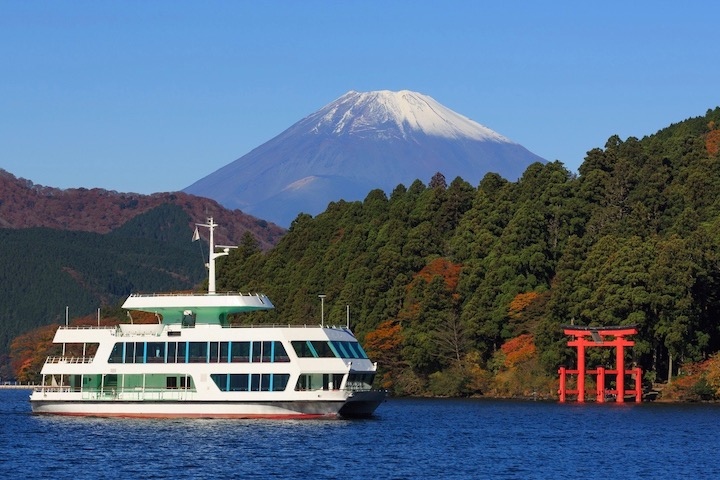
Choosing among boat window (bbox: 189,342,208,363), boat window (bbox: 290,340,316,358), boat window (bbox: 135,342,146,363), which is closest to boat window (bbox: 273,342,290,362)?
boat window (bbox: 290,340,316,358)

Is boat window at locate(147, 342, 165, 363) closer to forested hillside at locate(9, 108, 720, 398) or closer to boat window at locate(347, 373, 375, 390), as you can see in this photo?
boat window at locate(347, 373, 375, 390)

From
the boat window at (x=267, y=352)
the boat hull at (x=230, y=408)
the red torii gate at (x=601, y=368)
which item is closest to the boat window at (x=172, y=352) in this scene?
the boat hull at (x=230, y=408)

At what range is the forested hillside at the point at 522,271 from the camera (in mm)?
81750

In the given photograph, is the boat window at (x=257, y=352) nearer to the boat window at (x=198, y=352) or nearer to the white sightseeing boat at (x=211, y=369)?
the white sightseeing boat at (x=211, y=369)

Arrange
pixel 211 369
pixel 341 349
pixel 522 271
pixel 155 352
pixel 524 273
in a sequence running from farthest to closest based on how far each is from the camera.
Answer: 1. pixel 524 273
2. pixel 522 271
3. pixel 155 352
4. pixel 341 349
5. pixel 211 369

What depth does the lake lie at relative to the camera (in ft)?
147

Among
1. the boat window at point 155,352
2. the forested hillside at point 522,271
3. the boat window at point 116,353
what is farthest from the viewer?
the forested hillside at point 522,271

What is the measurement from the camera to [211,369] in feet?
198

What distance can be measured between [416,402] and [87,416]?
83.8 ft

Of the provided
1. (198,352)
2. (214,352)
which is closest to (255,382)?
(214,352)

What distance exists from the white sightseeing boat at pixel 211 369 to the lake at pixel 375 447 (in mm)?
918

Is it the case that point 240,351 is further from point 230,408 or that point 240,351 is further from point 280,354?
point 230,408

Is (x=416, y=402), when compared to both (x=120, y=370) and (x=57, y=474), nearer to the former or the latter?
(x=120, y=370)

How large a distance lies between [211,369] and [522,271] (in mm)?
37258
